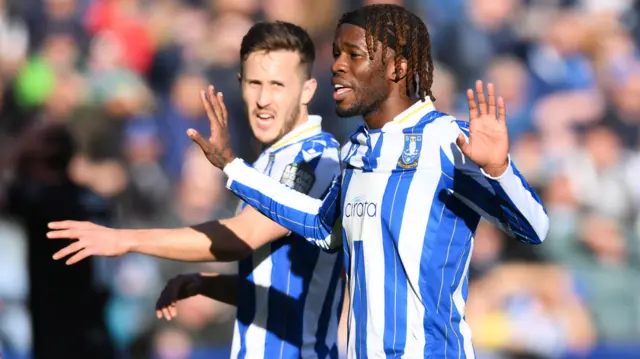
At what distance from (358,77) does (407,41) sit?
225 mm

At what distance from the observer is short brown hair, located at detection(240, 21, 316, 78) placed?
500 centimetres

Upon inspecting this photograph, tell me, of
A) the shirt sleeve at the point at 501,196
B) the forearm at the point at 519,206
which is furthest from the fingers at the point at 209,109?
the forearm at the point at 519,206

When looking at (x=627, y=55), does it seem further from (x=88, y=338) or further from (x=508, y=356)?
(x=88, y=338)

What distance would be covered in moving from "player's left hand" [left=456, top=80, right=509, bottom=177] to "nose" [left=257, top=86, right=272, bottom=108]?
1535 millimetres

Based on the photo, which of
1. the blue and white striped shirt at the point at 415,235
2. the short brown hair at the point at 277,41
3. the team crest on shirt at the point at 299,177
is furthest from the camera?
the short brown hair at the point at 277,41

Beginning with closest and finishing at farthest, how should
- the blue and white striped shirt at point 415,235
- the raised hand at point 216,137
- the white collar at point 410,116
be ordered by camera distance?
the blue and white striped shirt at point 415,235 → the white collar at point 410,116 → the raised hand at point 216,137

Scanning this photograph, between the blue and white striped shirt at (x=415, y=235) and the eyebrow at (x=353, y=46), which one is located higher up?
the eyebrow at (x=353, y=46)

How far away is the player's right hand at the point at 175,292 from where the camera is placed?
508 cm

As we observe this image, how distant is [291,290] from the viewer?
473 centimetres

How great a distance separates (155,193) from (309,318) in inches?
191

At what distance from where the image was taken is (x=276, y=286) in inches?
186

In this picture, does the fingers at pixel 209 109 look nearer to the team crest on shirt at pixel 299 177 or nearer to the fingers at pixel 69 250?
the team crest on shirt at pixel 299 177

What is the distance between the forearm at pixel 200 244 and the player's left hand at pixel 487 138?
54.3 inches

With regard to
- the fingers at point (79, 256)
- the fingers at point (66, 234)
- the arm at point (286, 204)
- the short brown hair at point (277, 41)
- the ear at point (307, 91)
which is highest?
the short brown hair at point (277, 41)
